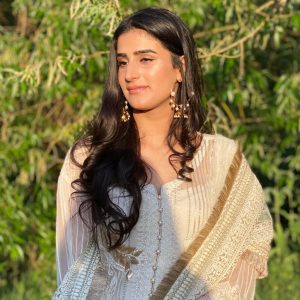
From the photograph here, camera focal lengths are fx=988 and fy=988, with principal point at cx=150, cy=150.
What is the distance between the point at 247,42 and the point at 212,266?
2.40 m

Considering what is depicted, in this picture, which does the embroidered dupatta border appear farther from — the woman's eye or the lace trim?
the woman's eye

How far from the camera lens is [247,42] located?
5.60 meters

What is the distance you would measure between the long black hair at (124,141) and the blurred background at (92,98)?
103 centimetres

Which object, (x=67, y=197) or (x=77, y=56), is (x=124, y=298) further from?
(x=77, y=56)

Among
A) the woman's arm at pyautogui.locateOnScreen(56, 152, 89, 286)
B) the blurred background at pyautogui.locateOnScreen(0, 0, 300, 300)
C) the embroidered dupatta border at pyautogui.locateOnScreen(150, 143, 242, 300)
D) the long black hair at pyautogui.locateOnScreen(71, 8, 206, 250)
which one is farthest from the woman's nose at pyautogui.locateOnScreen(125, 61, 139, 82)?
the blurred background at pyautogui.locateOnScreen(0, 0, 300, 300)

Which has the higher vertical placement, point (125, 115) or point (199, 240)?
point (125, 115)

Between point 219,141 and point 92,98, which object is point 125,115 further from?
point 92,98

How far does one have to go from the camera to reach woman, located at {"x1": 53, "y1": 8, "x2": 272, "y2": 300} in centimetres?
336

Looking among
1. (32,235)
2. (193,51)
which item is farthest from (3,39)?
(193,51)

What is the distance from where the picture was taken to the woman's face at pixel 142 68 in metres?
3.47

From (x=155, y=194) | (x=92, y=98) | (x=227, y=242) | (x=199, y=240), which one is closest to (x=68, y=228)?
(x=155, y=194)

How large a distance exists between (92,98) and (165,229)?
9.06 feet

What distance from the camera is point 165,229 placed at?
3.42 meters

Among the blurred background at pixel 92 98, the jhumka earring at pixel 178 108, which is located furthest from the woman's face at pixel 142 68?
the blurred background at pixel 92 98
